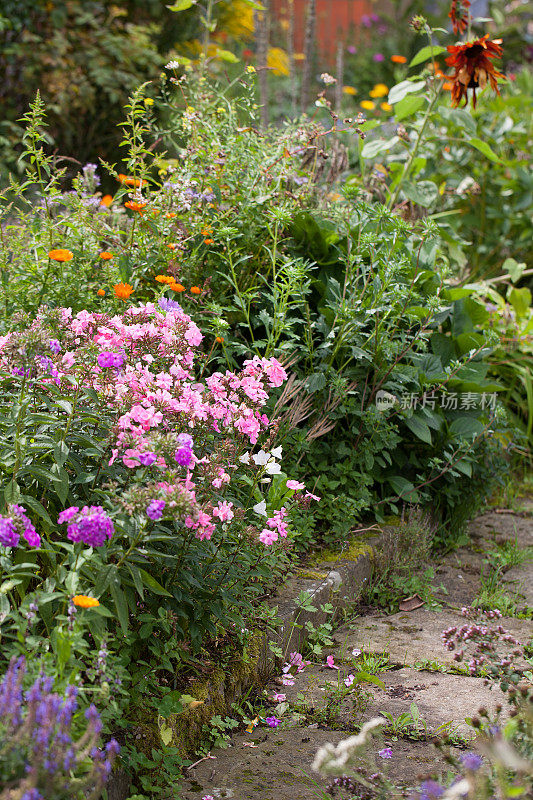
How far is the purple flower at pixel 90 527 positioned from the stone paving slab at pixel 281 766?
672mm

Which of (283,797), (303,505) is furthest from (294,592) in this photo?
(283,797)

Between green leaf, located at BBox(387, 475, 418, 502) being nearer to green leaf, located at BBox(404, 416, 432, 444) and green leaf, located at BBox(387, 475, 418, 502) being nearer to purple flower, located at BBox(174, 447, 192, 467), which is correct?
green leaf, located at BBox(404, 416, 432, 444)

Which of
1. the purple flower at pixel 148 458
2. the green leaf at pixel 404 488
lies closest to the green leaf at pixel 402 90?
the green leaf at pixel 404 488

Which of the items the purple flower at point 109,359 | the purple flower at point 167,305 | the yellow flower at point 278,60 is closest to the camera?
the purple flower at point 109,359

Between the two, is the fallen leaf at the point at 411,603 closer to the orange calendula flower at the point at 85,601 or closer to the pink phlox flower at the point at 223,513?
the pink phlox flower at the point at 223,513

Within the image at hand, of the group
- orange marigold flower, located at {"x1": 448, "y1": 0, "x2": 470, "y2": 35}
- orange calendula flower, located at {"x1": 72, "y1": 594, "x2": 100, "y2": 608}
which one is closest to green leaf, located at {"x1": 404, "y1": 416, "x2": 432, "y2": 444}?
orange marigold flower, located at {"x1": 448, "y1": 0, "x2": 470, "y2": 35}

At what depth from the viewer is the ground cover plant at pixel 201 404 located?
5.38ft

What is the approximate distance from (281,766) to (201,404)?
3.00 ft

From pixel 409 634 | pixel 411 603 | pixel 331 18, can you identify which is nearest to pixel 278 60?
pixel 331 18

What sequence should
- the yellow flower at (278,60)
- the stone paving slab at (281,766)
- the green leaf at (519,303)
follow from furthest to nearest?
the yellow flower at (278,60) < the green leaf at (519,303) < the stone paving slab at (281,766)

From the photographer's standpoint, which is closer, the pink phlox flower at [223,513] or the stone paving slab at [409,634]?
the pink phlox flower at [223,513]

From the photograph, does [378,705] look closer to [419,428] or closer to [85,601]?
[85,601]

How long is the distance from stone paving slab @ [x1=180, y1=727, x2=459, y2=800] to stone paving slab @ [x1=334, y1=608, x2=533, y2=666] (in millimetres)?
494

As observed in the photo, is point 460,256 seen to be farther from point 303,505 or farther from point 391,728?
point 391,728
